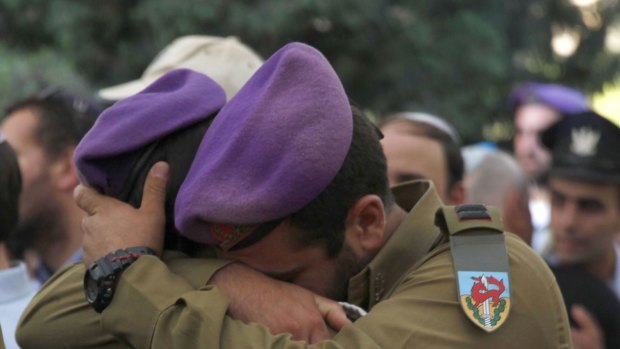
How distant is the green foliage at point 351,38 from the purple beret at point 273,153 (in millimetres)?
7951

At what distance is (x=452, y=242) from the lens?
223 centimetres

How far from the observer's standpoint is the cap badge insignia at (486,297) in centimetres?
212

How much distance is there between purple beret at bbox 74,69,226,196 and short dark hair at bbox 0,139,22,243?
1182 mm

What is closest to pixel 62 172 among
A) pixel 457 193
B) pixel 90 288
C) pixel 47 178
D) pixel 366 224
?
pixel 47 178

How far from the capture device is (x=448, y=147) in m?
4.66

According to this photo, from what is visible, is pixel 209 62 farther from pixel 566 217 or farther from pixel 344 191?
pixel 344 191

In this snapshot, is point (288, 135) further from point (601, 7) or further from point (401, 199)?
point (601, 7)

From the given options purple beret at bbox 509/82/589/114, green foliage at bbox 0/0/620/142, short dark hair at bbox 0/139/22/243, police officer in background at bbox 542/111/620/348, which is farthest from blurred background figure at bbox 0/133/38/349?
green foliage at bbox 0/0/620/142

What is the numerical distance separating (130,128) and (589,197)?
10.8 ft

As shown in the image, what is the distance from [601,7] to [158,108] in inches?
451

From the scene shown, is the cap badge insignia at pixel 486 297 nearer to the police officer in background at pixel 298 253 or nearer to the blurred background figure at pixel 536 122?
the police officer in background at pixel 298 253

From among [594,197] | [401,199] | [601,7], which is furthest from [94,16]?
[401,199]

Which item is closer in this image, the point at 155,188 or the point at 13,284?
the point at 155,188

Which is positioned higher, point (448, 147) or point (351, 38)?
point (448, 147)
